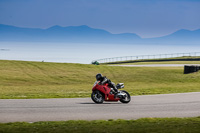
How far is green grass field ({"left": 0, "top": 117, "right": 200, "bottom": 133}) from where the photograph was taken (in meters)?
9.90

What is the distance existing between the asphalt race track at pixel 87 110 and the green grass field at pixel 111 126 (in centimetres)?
111

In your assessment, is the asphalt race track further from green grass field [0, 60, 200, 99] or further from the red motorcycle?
green grass field [0, 60, 200, 99]

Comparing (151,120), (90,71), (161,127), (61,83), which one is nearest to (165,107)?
(151,120)

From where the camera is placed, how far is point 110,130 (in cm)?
1003

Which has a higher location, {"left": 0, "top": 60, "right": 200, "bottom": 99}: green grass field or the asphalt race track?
{"left": 0, "top": 60, "right": 200, "bottom": 99}: green grass field

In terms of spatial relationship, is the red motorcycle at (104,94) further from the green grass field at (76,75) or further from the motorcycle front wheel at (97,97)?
the green grass field at (76,75)

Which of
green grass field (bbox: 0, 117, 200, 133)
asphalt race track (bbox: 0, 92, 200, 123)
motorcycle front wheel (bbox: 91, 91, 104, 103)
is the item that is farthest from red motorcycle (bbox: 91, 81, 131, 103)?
green grass field (bbox: 0, 117, 200, 133)

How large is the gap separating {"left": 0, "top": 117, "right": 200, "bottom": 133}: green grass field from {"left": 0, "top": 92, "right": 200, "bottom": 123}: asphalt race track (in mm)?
1107

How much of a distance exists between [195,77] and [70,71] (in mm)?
14856

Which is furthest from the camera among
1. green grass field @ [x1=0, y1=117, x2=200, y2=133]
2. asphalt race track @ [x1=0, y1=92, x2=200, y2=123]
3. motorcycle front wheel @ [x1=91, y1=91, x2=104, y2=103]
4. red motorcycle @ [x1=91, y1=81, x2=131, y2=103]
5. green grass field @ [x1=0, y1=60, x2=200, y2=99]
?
green grass field @ [x1=0, y1=60, x2=200, y2=99]

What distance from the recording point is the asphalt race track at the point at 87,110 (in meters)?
12.7

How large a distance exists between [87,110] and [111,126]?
3654 millimetres

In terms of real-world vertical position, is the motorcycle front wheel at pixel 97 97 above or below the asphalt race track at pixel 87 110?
above

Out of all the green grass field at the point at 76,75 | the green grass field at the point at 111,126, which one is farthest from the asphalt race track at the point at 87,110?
the green grass field at the point at 76,75
